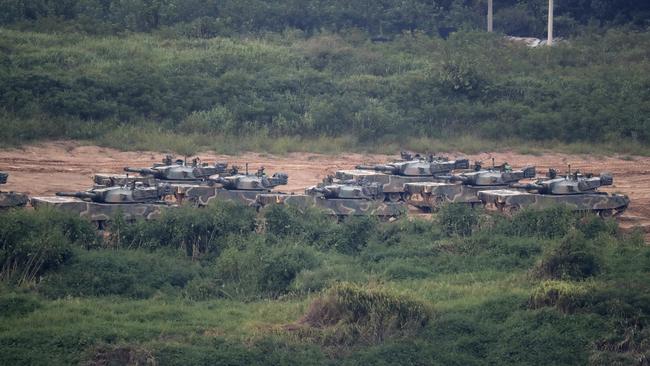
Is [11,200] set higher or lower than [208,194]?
higher

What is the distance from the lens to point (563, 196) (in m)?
30.3

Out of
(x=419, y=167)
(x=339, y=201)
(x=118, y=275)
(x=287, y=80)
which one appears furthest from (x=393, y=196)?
(x=287, y=80)

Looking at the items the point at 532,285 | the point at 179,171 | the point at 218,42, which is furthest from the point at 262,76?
the point at 532,285

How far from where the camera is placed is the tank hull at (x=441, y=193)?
103ft

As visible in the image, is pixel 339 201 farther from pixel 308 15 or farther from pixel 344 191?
pixel 308 15

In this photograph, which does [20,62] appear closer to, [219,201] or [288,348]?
[219,201]

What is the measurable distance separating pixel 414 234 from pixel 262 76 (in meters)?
16.6

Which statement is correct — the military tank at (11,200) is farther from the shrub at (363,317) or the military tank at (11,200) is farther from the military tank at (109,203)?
the shrub at (363,317)

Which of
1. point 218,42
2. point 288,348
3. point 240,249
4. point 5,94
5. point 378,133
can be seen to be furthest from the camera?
point 218,42

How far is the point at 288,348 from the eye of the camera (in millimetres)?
21188

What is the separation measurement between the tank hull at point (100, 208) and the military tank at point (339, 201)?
2829 mm

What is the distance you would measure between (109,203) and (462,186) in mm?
9589

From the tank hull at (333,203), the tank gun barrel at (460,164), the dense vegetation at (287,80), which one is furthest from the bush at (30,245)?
the tank gun barrel at (460,164)

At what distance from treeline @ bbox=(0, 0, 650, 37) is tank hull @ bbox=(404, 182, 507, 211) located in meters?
18.9
